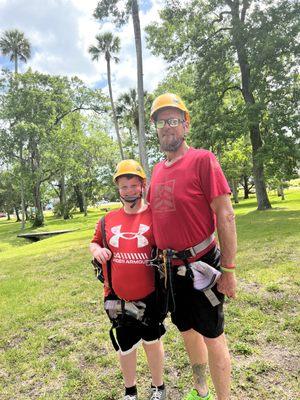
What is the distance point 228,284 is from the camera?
285 centimetres

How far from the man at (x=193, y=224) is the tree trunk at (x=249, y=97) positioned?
17.5 metres

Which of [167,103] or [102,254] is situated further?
[102,254]

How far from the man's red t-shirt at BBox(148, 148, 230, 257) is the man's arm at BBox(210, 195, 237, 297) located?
0.25 ft

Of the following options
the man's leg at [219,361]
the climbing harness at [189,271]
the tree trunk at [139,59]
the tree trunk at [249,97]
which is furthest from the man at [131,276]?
the tree trunk at [249,97]

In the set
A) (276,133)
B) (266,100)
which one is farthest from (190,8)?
(276,133)

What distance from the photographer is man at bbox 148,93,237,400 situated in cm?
280

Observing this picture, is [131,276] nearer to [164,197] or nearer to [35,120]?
[164,197]

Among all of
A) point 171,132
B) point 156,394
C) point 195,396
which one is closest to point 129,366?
point 156,394

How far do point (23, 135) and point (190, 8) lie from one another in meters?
18.6

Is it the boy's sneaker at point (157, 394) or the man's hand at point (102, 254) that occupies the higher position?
the man's hand at point (102, 254)

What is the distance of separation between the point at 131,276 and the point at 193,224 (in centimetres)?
75

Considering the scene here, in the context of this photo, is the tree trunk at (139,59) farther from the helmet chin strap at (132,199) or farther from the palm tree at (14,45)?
the palm tree at (14,45)

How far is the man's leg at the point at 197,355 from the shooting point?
3156 millimetres

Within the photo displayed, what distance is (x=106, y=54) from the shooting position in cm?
3625
